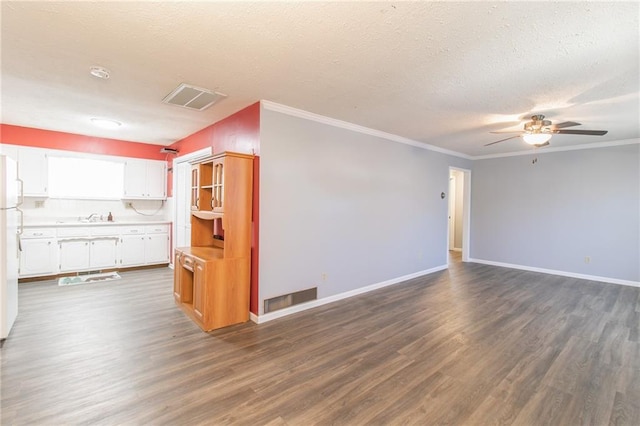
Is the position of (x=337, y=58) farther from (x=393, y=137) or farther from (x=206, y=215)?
(x=393, y=137)

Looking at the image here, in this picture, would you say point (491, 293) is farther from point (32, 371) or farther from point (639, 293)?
point (32, 371)

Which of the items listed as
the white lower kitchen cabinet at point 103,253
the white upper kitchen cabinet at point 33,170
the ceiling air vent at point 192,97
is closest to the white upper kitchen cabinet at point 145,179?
the white lower kitchen cabinet at point 103,253

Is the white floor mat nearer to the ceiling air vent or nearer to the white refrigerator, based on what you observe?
the white refrigerator

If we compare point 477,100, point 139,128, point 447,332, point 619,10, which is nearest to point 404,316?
point 447,332

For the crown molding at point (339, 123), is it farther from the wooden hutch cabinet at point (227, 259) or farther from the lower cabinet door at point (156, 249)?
the lower cabinet door at point (156, 249)

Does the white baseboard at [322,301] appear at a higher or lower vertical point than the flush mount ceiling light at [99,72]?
lower

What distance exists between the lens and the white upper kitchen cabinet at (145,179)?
19.5 ft

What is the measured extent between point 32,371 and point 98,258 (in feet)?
11.5

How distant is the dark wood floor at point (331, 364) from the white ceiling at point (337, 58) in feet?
8.52

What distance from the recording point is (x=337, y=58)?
2.44m

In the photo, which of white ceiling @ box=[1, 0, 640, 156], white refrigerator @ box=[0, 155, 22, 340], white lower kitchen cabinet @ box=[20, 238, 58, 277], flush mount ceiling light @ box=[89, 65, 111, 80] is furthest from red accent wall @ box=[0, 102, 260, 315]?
white refrigerator @ box=[0, 155, 22, 340]

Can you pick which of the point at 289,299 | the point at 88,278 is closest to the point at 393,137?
the point at 289,299

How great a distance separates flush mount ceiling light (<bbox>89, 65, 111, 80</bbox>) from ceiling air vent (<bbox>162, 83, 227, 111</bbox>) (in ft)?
1.94

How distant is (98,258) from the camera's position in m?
5.41
